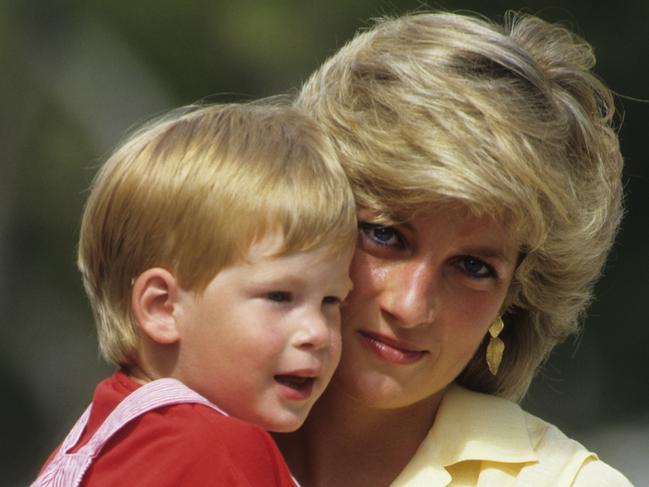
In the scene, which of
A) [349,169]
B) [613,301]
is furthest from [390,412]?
[613,301]

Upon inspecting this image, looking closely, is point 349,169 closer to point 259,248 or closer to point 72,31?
point 259,248

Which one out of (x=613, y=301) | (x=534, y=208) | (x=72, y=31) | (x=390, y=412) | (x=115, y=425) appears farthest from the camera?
(x=613, y=301)

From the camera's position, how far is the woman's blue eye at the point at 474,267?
332cm

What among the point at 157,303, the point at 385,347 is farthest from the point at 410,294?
the point at 157,303

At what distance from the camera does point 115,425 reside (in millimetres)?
2803

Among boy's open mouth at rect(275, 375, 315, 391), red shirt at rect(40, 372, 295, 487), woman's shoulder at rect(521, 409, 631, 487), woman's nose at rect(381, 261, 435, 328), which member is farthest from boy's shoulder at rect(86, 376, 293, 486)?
woman's shoulder at rect(521, 409, 631, 487)

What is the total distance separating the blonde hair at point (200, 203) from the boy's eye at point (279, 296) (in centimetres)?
8

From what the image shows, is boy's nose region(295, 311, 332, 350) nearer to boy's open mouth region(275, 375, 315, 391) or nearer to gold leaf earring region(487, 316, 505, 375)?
boy's open mouth region(275, 375, 315, 391)

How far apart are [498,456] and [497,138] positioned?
635 millimetres

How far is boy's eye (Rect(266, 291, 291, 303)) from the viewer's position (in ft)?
9.45

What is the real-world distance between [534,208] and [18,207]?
5282 millimetres

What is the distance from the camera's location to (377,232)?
10.7 feet

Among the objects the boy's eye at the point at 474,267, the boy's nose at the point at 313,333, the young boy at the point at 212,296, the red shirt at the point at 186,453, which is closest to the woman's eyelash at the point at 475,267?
the boy's eye at the point at 474,267

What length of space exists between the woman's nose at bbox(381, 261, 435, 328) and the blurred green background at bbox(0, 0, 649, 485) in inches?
180
